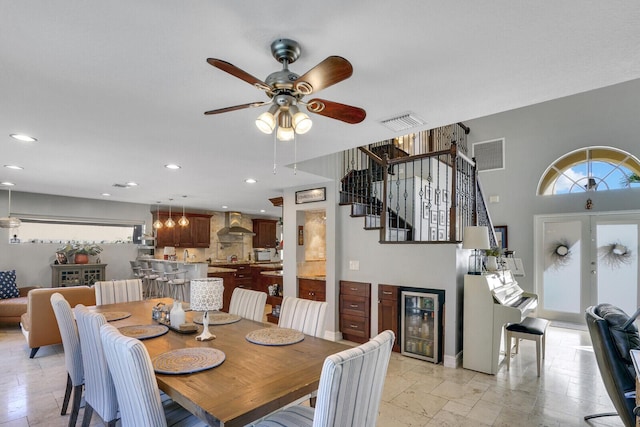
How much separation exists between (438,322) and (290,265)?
252 centimetres

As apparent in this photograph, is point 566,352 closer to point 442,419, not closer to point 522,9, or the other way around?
point 442,419

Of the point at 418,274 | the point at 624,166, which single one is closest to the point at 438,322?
the point at 418,274

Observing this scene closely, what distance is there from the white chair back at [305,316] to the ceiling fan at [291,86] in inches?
58.4

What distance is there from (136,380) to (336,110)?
1.62 m

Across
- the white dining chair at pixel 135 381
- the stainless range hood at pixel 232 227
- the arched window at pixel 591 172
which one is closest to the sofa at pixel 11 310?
the stainless range hood at pixel 232 227

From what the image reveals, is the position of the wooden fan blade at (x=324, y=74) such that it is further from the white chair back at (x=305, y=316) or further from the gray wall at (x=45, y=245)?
the gray wall at (x=45, y=245)

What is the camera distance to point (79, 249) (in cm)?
706

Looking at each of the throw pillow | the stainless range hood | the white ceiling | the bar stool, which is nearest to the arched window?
the bar stool

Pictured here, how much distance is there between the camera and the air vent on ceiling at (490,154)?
23.7 feet

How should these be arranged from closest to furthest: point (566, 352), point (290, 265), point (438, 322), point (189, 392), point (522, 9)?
point (522, 9)
point (189, 392)
point (438, 322)
point (566, 352)
point (290, 265)

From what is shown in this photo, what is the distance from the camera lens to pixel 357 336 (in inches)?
190

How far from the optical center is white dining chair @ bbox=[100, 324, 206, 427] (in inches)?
59.8

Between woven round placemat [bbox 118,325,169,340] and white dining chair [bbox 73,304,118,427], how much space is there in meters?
0.27

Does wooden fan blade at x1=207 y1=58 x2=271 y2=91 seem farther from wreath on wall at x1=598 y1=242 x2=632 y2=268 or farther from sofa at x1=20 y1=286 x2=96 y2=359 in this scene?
wreath on wall at x1=598 y1=242 x2=632 y2=268
